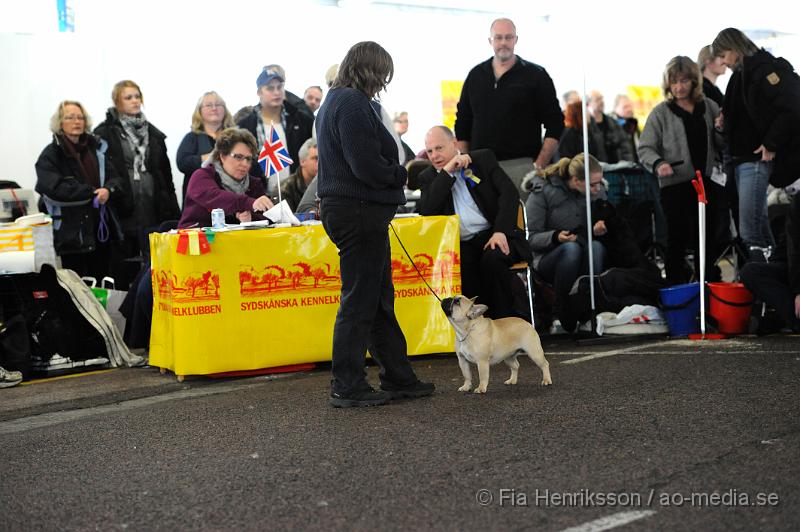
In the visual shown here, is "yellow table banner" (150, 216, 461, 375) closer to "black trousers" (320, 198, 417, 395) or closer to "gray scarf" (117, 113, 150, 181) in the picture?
"black trousers" (320, 198, 417, 395)

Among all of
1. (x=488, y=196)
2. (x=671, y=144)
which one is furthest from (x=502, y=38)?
(x=488, y=196)

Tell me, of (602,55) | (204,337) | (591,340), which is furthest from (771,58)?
(602,55)

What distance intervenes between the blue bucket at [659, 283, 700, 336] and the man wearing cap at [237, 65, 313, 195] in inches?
124

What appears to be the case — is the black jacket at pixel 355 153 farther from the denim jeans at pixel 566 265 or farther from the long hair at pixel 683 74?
the long hair at pixel 683 74

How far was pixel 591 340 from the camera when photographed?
22.2ft

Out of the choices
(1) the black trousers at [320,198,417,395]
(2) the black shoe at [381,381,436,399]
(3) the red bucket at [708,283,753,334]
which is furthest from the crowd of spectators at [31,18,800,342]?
(1) the black trousers at [320,198,417,395]

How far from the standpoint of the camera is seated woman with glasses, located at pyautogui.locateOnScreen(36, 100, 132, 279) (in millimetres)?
7787

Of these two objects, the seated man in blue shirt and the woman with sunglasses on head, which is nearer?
the seated man in blue shirt

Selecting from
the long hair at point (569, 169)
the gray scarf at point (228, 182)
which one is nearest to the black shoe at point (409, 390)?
the gray scarf at point (228, 182)

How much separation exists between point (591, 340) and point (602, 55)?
30.5 feet

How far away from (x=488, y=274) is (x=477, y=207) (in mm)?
470

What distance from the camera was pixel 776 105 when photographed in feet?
23.2

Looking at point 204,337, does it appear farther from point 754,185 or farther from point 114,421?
point 754,185

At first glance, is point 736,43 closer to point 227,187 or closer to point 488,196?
point 488,196
